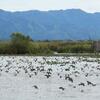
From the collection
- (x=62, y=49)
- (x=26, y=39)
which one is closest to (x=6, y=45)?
(x=26, y=39)

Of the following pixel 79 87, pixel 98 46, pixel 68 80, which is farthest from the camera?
pixel 98 46

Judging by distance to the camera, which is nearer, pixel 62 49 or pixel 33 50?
pixel 33 50

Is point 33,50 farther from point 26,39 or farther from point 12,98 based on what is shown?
point 12,98

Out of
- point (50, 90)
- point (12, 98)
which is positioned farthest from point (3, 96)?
point (50, 90)

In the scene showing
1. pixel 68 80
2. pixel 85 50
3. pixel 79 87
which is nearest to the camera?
pixel 79 87

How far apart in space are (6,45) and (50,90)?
4517cm

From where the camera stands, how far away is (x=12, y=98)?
10047 mm

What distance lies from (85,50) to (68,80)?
45245 mm

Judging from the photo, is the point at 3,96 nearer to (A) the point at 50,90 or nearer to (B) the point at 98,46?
(A) the point at 50,90

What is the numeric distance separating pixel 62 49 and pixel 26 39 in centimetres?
692

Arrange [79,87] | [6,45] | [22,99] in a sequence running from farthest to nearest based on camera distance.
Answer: [6,45] < [79,87] < [22,99]

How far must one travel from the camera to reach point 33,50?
2263 inches

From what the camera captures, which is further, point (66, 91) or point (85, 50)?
point (85, 50)

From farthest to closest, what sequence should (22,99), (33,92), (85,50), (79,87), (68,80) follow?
(85,50)
(68,80)
(79,87)
(33,92)
(22,99)
